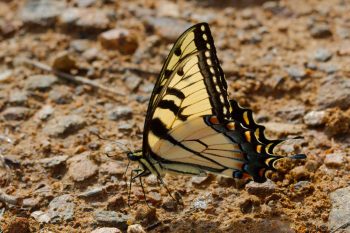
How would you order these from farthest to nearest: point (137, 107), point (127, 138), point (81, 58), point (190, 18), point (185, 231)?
point (190, 18)
point (81, 58)
point (137, 107)
point (127, 138)
point (185, 231)

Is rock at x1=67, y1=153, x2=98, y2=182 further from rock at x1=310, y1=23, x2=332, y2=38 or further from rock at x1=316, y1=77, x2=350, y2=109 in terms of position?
rock at x1=310, y1=23, x2=332, y2=38

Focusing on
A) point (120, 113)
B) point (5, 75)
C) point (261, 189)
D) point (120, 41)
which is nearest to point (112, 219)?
point (261, 189)

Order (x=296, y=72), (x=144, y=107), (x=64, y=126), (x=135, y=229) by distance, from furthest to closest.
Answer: (x=296, y=72)
(x=144, y=107)
(x=64, y=126)
(x=135, y=229)

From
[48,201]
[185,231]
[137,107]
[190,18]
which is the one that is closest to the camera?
[185,231]

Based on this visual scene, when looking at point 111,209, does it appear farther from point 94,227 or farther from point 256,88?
point 256,88

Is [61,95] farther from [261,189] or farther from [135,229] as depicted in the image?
[261,189]

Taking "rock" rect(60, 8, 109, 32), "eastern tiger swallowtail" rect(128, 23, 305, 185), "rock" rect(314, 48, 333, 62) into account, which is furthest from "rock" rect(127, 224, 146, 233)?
"rock" rect(60, 8, 109, 32)

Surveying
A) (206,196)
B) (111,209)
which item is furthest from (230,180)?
(111,209)
